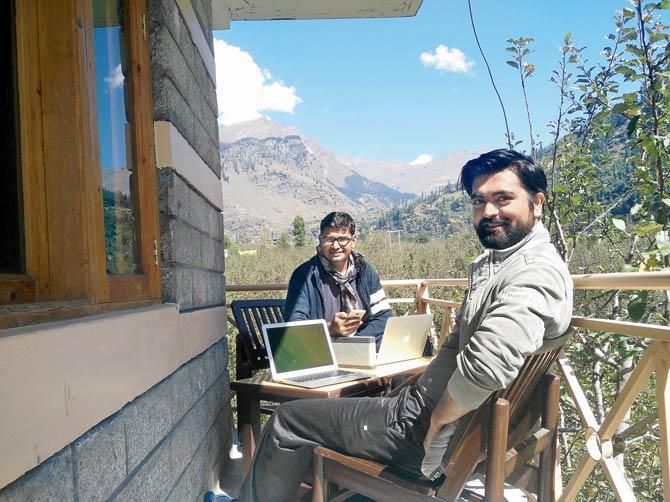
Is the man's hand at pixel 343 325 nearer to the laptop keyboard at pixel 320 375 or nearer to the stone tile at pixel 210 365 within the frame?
the laptop keyboard at pixel 320 375

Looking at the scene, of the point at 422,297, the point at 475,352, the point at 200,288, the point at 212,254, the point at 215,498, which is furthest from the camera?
the point at 422,297

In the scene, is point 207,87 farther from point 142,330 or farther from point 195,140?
point 142,330

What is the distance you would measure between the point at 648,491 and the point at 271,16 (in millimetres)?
3766

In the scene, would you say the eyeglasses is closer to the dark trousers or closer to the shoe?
the dark trousers

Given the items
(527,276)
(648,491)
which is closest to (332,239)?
(527,276)

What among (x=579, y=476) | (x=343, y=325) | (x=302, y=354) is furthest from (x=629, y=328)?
(x=343, y=325)

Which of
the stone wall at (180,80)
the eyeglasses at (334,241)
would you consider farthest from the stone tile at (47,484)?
the eyeglasses at (334,241)

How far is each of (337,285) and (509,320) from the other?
6.40 ft

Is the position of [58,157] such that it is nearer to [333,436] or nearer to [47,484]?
[47,484]

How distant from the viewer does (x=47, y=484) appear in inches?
37.2

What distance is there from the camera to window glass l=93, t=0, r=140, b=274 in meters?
1.59

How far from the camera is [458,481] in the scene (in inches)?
62.4

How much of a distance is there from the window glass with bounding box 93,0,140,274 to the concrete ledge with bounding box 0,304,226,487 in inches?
9.1

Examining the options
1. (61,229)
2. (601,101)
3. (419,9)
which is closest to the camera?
(61,229)
